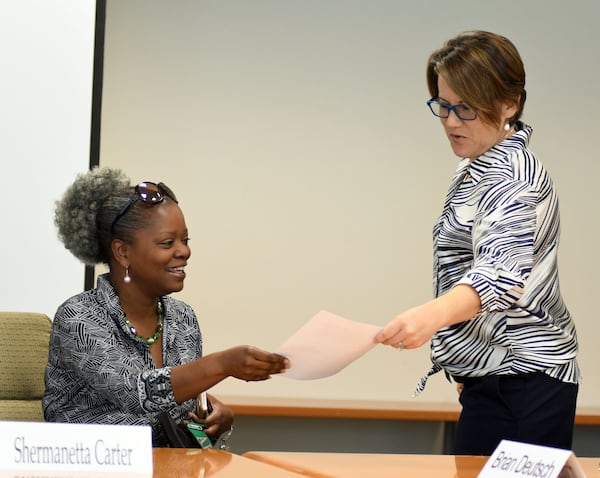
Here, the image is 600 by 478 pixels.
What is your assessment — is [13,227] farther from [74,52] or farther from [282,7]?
[282,7]

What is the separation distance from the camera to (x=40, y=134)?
3354 millimetres

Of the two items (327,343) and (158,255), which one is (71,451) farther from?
(158,255)

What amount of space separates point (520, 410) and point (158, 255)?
0.92 metres

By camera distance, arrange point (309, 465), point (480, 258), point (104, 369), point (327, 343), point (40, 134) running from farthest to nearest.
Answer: point (40, 134) < point (104, 369) < point (480, 258) < point (309, 465) < point (327, 343)

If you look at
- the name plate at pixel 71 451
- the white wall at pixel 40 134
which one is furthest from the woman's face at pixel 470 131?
the white wall at pixel 40 134

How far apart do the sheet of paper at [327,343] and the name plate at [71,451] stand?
13.3 inches

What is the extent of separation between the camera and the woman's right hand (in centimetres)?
180

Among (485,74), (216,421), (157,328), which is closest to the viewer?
(485,74)

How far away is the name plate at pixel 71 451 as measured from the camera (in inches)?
53.2

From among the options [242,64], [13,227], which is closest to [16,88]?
[13,227]

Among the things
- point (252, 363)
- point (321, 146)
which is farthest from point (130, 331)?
point (321, 146)

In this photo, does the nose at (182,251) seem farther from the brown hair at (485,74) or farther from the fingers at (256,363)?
the brown hair at (485,74)

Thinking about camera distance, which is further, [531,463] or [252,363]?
[252,363]

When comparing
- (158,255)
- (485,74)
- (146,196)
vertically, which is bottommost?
(158,255)
